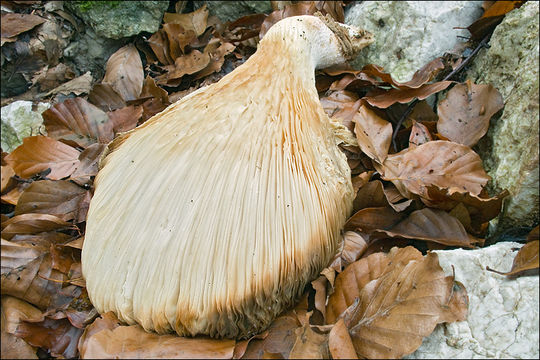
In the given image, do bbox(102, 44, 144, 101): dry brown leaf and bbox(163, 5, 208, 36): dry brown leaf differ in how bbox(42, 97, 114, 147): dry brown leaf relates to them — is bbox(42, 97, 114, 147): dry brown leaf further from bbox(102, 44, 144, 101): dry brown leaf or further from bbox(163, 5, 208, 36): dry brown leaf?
bbox(163, 5, 208, 36): dry brown leaf

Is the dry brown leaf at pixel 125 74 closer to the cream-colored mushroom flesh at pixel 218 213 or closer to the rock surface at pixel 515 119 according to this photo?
the cream-colored mushroom flesh at pixel 218 213

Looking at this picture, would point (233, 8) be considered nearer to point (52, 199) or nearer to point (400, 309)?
point (52, 199)

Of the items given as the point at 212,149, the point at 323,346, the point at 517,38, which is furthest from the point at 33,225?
the point at 517,38

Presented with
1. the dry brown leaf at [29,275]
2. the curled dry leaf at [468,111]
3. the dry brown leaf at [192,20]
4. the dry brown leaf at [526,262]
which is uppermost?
the dry brown leaf at [192,20]


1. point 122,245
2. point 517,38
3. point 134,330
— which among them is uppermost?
point 517,38

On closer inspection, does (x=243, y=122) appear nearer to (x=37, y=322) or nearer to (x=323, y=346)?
(x=323, y=346)

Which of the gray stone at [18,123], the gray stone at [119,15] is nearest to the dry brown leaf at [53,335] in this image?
the gray stone at [18,123]

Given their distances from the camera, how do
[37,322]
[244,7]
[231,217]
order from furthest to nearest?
[244,7] < [37,322] < [231,217]
